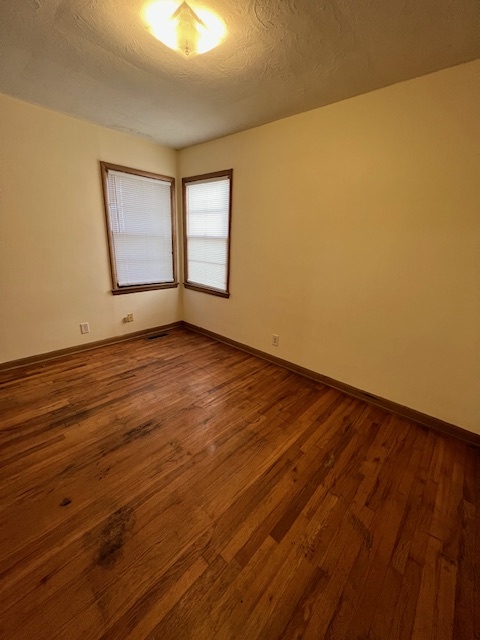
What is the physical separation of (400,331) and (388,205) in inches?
40.1

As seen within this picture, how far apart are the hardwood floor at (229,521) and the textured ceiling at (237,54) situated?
99.1 inches

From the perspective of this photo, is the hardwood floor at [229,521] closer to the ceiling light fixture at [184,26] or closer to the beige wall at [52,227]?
the beige wall at [52,227]

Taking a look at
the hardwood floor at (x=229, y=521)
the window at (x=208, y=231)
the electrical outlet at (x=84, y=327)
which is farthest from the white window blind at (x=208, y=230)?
the hardwood floor at (x=229, y=521)

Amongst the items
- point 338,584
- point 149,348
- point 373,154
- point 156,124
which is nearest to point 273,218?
point 373,154

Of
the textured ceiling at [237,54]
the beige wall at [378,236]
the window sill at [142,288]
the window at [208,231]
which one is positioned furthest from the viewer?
the window sill at [142,288]

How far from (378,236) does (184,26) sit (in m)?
1.86

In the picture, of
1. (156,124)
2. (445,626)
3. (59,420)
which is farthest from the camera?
(156,124)

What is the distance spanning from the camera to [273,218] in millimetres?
2762

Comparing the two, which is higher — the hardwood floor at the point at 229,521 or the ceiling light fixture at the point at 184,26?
the ceiling light fixture at the point at 184,26

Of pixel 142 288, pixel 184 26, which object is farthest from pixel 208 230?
pixel 184 26

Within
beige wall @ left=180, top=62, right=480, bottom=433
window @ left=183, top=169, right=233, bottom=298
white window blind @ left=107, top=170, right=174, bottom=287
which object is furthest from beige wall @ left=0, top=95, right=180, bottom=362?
beige wall @ left=180, top=62, right=480, bottom=433

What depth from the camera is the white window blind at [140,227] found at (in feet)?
10.4

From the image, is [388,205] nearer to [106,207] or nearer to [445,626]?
[445,626]

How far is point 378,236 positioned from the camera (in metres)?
2.12
